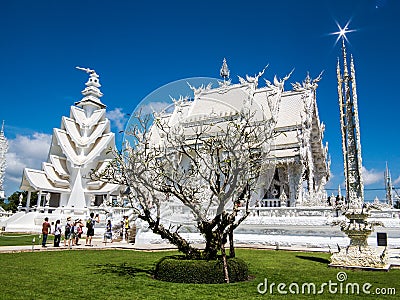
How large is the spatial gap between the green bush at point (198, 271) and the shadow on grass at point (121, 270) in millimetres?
1126

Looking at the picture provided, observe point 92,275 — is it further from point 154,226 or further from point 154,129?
Answer: point 154,129

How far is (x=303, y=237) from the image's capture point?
18.4 m

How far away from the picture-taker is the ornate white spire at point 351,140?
457 inches

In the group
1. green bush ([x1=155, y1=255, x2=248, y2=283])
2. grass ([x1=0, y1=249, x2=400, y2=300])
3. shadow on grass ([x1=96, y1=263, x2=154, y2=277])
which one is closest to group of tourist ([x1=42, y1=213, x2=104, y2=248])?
grass ([x1=0, y1=249, x2=400, y2=300])

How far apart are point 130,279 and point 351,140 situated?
27.6ft

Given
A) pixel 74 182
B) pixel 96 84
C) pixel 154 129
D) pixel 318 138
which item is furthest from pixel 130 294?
pixel 96 84

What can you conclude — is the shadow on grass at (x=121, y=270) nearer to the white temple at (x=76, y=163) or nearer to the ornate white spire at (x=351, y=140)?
the ornate white spire at (x=351, y=140)

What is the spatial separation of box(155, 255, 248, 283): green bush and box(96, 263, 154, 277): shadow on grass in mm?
1126

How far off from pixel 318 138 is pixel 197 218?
24.9 meters

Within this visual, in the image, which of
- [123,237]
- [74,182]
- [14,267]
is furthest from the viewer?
[74,182]

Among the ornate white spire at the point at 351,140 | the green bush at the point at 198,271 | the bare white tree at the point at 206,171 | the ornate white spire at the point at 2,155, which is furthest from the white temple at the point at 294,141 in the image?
the ornate white spire at the point at 2,155

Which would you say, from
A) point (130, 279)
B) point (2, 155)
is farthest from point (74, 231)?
point (2, 155)

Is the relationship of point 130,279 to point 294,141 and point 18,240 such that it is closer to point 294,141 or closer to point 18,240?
point 18,240

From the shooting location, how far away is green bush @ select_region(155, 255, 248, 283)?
8656mm
